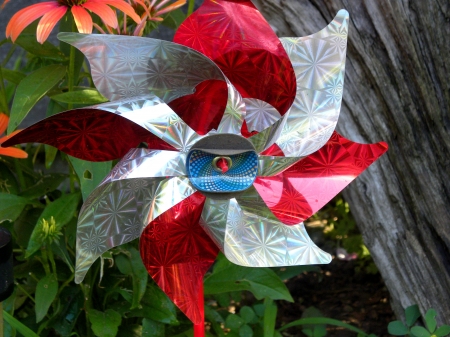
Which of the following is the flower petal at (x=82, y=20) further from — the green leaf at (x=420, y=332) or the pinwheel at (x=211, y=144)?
the green leaf at (x=420, y=332)

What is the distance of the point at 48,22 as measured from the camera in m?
0.64

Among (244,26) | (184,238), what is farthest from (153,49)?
(184,238)

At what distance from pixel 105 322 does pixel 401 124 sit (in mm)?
483

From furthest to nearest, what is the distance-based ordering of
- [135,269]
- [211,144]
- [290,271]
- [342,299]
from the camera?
[342,299] < [290,271] < [135,269] < [211,144]

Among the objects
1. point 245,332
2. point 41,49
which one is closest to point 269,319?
point 245,332

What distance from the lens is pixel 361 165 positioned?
26.8 inches

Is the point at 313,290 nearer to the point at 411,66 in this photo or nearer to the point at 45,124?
the point at 411,66

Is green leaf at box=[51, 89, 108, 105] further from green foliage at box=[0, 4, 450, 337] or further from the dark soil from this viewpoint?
the dark soil

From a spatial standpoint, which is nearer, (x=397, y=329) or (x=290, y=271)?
(x=397, y=329)

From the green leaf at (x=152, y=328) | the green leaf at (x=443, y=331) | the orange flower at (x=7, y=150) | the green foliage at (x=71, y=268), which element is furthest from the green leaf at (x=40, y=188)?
the green leaf at (x=443, y=331)

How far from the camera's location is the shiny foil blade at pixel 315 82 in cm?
66

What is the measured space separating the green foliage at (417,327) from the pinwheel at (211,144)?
28 centimetres

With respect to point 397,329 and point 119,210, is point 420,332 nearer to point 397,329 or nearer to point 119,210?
point 397,329

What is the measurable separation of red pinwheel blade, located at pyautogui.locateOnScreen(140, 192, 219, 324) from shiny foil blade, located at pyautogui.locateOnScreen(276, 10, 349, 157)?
12 centimetres
